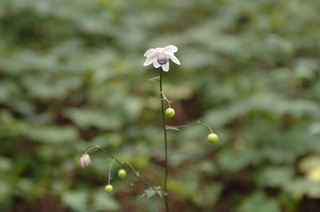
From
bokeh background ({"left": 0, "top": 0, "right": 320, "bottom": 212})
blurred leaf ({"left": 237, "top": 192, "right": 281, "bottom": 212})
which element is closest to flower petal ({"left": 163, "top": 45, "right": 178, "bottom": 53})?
bokeh background ({"left": 0, "top": 0, "right": 320, "bottom": 212})

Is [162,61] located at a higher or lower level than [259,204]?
higher

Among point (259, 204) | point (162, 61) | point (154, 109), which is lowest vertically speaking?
point (259, 204)

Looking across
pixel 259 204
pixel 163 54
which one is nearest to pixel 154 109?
pixel 259 204

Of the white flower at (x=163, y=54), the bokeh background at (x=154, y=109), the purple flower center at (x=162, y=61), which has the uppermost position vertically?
the bokeh background at (x=154, y=109)

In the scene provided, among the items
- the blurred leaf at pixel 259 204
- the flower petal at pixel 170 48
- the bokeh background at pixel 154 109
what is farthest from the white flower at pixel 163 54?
the blurred leaf at pixel 259 204

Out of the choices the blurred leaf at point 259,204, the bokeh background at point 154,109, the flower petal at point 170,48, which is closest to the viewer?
the flower petal at point 170,48

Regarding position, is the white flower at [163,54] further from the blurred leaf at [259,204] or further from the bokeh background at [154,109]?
the blurred leaf at [259,204]

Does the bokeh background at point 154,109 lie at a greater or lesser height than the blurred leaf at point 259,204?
greater

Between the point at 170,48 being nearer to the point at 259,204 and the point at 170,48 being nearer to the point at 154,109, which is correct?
the point at 259,204
